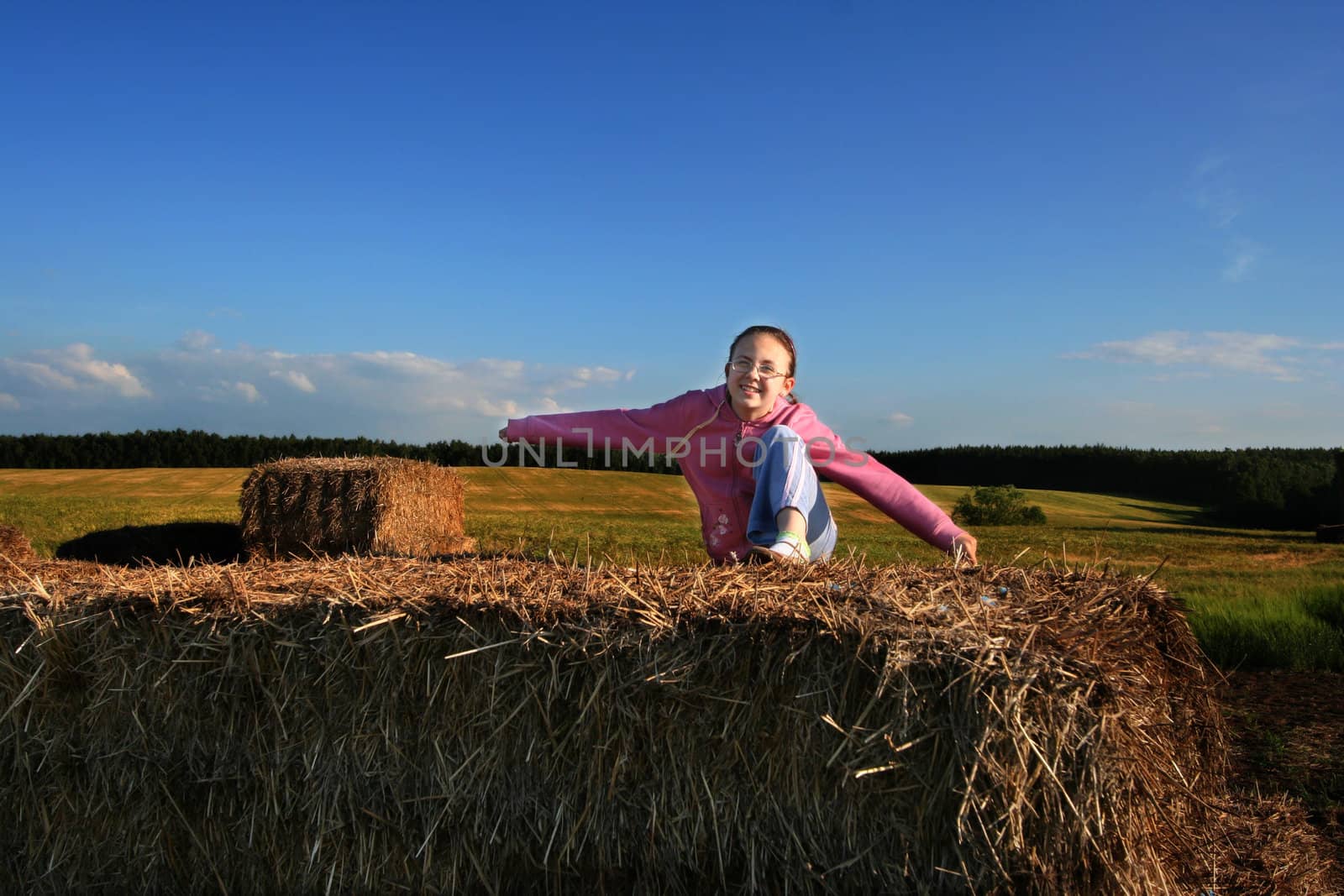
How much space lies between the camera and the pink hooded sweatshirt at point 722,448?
159 inches

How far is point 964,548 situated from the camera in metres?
→ 3.48

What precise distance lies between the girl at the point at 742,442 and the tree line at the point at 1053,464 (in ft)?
49.5

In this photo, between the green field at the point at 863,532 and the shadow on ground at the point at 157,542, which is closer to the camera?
the green field at the point at 863,532

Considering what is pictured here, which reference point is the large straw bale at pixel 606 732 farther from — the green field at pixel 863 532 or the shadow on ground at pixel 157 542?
the shadow on ground at pixel 157 542

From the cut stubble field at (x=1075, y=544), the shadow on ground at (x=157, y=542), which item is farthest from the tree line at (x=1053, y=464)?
the shadow on ground at (x=157, y=542)

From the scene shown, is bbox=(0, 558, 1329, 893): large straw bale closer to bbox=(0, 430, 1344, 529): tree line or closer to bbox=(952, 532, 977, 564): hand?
bbox=(952, 532, 977, 564): hand

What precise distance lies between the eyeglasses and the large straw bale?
1.31 m

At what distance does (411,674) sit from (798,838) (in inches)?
48.1

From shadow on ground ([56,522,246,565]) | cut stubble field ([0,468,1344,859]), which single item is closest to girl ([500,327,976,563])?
cut stubble field ([0,468,1344,859])

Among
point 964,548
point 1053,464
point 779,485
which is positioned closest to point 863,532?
point 964,548

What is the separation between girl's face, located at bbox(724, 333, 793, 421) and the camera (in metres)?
3.93

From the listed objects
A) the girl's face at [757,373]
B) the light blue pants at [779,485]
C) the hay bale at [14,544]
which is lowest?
the hay bale at [14,544]

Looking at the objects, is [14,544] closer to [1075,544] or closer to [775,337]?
[775,337]

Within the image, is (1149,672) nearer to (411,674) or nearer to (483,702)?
(483,702)
